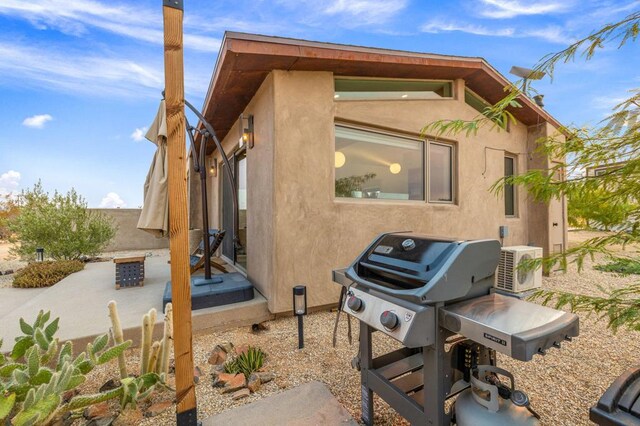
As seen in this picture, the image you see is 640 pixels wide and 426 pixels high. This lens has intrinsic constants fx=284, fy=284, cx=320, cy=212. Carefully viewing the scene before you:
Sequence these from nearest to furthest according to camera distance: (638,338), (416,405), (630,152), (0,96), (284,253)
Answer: (416,405), (630,152), (638,338), (284,253), (0,96)

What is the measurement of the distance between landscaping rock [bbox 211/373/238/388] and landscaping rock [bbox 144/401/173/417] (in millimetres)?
357

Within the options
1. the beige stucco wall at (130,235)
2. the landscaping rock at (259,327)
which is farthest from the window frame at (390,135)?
the beige stucco wall at (130,235)

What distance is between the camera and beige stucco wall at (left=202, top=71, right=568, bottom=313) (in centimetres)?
383

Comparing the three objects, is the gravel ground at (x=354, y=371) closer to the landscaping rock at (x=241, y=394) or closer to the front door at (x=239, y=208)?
the landscaping rock at (x=241, y=394)

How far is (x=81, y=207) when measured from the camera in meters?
7.25

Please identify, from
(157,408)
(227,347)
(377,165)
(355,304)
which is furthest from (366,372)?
(377,165)

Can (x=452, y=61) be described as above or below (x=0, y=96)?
below

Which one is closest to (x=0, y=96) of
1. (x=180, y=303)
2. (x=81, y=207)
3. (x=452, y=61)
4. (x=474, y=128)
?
(x=81, y=207)

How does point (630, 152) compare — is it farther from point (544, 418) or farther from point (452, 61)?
point (452, 61)

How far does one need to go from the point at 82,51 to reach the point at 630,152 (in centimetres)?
883

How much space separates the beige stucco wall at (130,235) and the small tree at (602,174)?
12.9 metres

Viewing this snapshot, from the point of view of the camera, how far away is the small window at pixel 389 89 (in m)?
4.49

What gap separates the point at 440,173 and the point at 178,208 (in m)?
4.94

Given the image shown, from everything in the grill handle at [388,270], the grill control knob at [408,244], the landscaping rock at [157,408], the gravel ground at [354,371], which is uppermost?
the grill control knob at [408,244]
